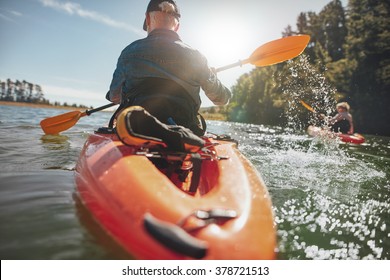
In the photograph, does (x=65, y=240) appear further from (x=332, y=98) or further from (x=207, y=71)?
(x=332, y=98)

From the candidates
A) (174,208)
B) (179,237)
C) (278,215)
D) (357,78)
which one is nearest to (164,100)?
(174,208)

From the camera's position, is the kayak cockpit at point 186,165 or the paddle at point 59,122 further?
the paddle at point 59,122

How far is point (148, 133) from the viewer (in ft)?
6.17

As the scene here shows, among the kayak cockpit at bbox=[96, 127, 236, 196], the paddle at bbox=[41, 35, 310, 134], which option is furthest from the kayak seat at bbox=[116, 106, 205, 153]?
the paddle at bbox=[41, 35, 310, 134]

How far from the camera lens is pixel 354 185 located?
3410 mm

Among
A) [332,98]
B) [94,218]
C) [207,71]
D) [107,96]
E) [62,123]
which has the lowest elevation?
[94,218]

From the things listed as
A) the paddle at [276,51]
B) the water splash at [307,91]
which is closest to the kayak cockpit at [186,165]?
the paddle at [276,51]

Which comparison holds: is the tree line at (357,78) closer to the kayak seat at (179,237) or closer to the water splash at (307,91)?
the water splash at (307,91)

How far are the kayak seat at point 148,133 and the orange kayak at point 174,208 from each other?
8cm

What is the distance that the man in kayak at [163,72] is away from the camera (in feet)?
7.86

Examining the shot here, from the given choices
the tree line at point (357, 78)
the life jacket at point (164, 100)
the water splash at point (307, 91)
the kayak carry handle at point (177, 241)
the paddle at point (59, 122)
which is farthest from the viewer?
the water splash at point (307, 91)

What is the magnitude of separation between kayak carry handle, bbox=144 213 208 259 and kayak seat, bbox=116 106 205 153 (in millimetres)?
799
